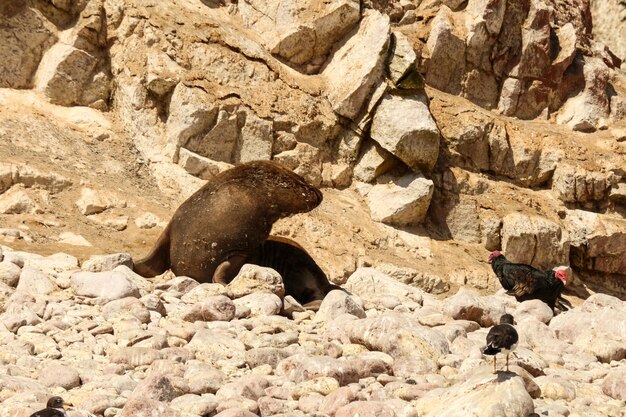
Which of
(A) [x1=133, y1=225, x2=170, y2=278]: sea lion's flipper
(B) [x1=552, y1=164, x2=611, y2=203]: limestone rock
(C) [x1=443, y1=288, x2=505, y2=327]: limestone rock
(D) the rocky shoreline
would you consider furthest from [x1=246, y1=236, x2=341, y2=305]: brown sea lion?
(B) [x1=552, y1=164, x2=611, y2=203]: limestone rock

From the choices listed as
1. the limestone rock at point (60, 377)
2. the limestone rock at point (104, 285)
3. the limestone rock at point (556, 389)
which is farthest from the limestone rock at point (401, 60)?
the limestone rock at point (60, 377)

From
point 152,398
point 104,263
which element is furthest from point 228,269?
point 152,398

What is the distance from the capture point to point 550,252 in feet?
54.0

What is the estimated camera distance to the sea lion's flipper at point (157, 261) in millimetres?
9375

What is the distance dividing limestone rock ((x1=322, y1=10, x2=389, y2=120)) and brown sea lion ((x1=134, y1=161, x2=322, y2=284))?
251 inches

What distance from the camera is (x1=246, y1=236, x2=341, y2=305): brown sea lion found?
29.7 ft

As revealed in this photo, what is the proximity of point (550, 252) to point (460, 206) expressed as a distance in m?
1.94

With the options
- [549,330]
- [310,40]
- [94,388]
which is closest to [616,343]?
[549,330]

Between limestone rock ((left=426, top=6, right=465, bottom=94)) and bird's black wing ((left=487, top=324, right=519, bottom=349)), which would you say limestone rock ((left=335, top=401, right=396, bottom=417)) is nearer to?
bird's black wing ((left=487, top=324, right=519, bottom=349))

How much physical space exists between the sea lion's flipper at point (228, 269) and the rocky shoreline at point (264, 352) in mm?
662

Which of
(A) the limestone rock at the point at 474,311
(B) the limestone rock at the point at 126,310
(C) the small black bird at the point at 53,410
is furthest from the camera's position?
(A) the limestone rock at the point at 474,311

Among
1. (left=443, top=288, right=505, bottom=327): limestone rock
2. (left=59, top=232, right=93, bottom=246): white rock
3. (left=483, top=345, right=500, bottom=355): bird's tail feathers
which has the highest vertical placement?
(left=483, top=345, right=500, bottom=355): bird's tail feathers

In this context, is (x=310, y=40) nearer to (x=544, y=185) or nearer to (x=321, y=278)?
(x=544, y=185)

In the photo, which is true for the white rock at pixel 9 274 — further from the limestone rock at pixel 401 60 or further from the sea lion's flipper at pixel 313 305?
the limestone rock at pixel 401 60
